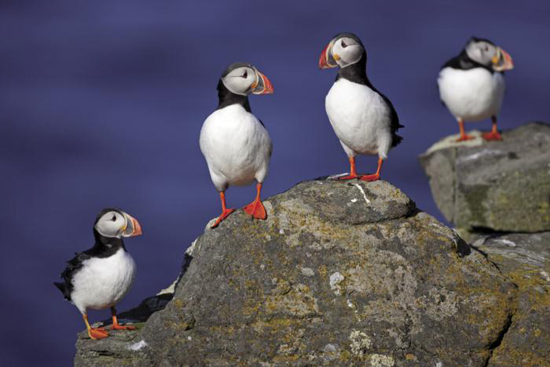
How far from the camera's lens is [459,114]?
13.9 metres

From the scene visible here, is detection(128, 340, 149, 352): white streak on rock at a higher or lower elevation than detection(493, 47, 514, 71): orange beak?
lower

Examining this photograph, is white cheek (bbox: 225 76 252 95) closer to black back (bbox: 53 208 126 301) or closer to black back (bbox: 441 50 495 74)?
black back (bbox: 53 208 126 301)

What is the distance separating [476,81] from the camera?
13.6 meters

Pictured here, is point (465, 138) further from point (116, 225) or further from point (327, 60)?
point (116, 225)

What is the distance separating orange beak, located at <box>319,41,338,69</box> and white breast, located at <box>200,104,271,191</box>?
0.73 metres

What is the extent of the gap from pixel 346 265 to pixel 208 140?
1417mm

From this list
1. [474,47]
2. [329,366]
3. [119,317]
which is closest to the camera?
[329,366]

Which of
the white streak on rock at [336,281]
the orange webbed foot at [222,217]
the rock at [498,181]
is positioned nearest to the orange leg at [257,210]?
the orange webbed foot at [222,217]

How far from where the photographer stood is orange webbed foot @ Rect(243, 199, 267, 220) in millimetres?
7629

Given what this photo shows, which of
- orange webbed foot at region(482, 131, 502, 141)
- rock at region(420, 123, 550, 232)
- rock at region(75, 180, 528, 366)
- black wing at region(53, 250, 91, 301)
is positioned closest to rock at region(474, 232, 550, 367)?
rock at region(75, 180, 528, 366)

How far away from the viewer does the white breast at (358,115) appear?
796 centimetres

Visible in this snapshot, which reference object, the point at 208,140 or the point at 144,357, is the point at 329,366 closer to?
the point at 144,357

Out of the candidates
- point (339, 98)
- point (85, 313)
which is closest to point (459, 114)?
point (339, 98)

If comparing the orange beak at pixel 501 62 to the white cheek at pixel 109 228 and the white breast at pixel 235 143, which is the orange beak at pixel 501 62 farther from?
the white cheek at pixel 109 228
